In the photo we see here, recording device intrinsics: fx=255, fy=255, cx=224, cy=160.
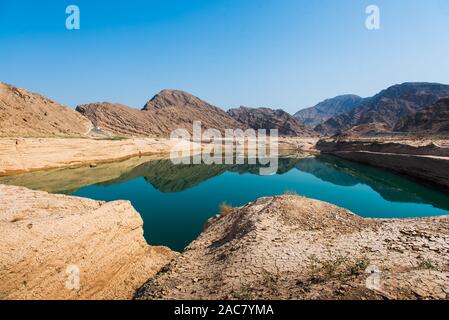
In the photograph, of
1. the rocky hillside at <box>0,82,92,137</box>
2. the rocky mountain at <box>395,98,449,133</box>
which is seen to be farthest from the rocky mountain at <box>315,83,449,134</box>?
the rocky hillside at <box>0,82,92,137</box>

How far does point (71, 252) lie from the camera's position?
22.9 feet

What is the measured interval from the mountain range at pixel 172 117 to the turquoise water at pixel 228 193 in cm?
2520

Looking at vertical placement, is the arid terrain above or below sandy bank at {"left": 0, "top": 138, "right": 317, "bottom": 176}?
below

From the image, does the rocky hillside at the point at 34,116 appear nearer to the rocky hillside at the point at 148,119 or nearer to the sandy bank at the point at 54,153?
the sandy bank at the point at 54,153

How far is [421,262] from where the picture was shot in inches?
245

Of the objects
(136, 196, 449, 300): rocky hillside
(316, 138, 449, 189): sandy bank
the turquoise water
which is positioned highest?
(316, 138, 449, 189): sandy bank

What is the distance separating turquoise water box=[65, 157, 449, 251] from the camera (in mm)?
14898

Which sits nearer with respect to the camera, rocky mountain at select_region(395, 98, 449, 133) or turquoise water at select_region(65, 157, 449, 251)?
turquoise water at select_region(65, 157, 449, 251)

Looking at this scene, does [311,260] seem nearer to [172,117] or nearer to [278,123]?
[172,117]

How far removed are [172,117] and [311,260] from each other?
367ft

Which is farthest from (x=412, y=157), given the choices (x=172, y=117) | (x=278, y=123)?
(x=278, y=123)

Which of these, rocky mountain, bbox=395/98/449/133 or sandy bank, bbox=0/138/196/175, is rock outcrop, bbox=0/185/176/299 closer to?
sandy bank, bbox=0/138/196/175
